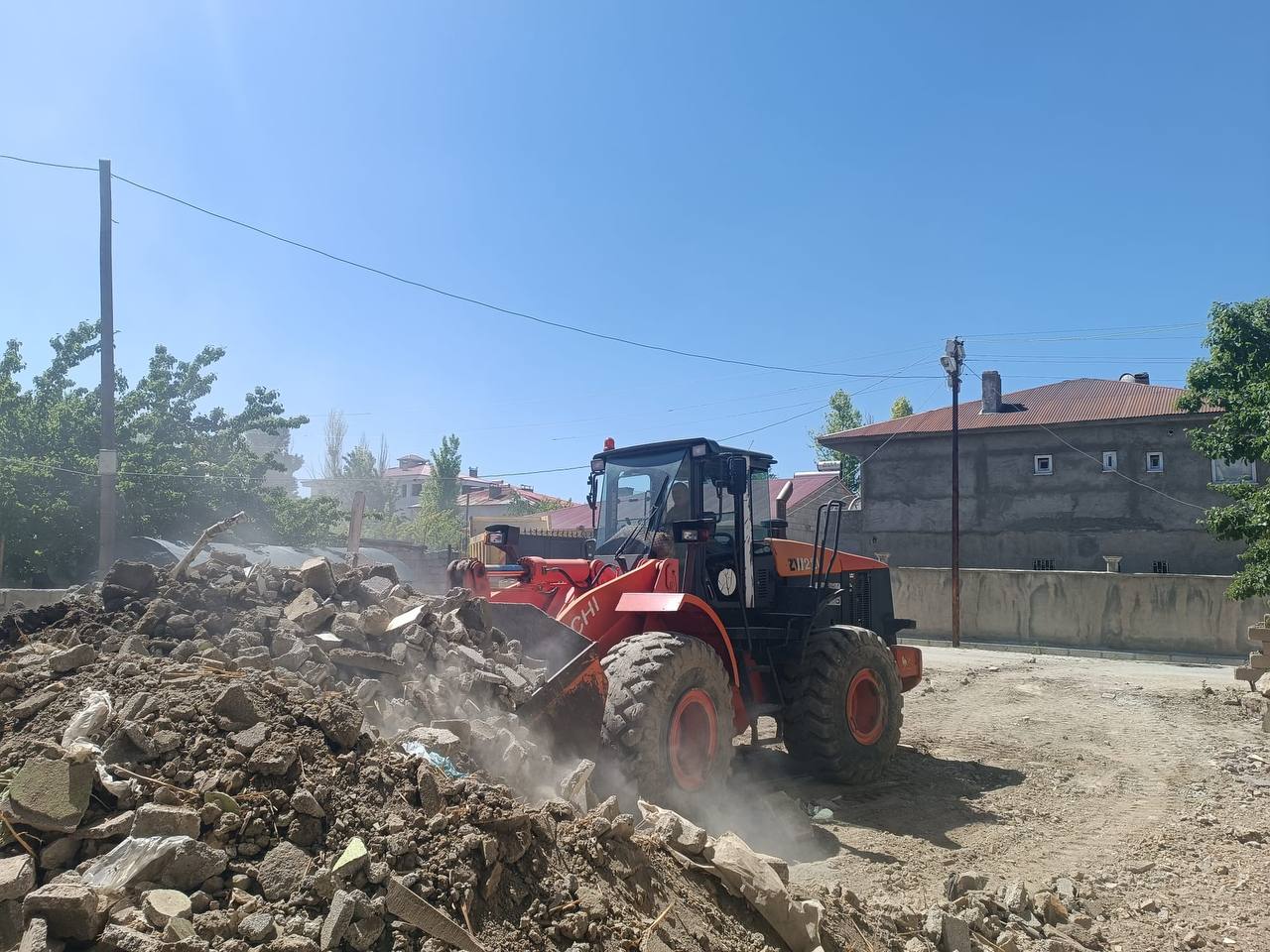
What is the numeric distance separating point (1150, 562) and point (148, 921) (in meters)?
31.1

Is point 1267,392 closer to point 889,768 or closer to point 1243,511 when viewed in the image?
point 1243,511

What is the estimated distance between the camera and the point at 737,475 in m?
7.41

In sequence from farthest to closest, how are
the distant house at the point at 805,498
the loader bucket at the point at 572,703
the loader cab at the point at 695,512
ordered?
the distant house at the point at 805,498 < the loader cab at the point at 695,512 < the loader bucket at the point at 572,703

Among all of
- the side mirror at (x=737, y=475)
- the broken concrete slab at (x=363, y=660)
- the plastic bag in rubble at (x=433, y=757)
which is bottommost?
the plastic bag in rubble at (x=433, y=757)

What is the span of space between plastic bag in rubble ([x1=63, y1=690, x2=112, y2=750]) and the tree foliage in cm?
1551

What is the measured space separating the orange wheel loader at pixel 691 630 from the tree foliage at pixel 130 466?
1366 cm

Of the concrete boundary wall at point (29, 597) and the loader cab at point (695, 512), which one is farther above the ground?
the loader cab at point (695, 512)

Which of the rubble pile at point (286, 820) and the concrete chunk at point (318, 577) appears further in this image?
the concrete chunk at point (318, 577)

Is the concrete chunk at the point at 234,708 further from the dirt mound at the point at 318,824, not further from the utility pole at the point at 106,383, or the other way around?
the utility pole at the point at 106,383

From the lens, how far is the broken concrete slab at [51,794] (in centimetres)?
312

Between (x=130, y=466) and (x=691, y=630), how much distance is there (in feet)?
52.1

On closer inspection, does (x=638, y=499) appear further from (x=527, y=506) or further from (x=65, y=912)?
(x=527, y=506)

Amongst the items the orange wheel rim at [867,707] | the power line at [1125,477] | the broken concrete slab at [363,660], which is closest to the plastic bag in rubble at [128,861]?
the broken concrete slab at [363,660]

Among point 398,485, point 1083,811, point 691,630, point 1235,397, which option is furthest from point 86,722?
point 398,485
